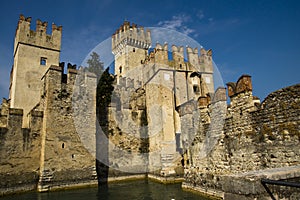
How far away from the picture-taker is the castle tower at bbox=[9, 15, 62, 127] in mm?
17250

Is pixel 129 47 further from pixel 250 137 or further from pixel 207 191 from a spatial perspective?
pixel 250 137

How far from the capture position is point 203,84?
20594 millimetres

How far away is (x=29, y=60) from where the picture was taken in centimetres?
1778

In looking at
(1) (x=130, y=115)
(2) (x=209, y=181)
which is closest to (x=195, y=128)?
(2) (x=209, y=181)

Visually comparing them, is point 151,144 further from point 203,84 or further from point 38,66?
point 38,66

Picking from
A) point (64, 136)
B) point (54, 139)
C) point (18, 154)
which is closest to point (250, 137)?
point (64, 136)

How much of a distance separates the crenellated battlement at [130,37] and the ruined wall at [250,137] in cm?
2386

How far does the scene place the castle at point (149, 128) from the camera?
23.4 ft

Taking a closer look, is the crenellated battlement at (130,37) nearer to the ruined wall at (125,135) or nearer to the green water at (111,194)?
the ruined wall at (125,135)

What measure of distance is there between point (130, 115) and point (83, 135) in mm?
5217

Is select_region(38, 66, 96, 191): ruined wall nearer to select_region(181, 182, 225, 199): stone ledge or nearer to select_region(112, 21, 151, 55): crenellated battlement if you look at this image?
select_region(181, 182, 225, 199): stone ledge

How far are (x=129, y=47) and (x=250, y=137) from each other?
85.8 ft

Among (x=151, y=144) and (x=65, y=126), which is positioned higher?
(x=65, y=126)

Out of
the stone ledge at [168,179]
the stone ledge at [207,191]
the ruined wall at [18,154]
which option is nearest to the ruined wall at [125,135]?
the stone ledge at [168,179]
